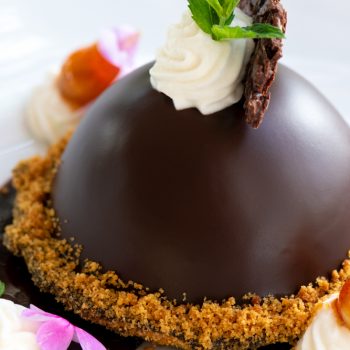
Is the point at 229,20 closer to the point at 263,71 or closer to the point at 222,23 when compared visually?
the point at 222,23

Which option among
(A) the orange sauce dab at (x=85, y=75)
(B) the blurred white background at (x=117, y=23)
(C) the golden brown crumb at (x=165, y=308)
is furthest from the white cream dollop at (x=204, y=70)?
(B) the blurred white background at (x=117, y=23)

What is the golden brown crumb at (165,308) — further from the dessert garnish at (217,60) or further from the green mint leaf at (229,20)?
the green mint leaf at (229,20)

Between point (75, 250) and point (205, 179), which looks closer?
point (205, 179)

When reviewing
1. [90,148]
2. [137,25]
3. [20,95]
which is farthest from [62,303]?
[137,25]

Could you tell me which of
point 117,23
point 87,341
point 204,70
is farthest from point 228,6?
point 117,23

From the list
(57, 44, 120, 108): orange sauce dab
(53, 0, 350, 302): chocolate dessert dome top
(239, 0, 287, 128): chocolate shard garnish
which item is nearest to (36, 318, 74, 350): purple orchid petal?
(53, 0, 350, 302): chocolate dessert dome top

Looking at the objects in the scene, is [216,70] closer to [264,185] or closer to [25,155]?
[264,185]
